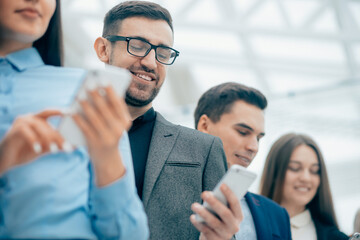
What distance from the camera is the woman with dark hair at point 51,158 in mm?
863

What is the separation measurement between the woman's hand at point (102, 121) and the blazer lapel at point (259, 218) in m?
1.52

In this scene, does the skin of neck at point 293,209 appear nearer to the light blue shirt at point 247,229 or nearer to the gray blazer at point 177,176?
the light blue shirt at point 247,229

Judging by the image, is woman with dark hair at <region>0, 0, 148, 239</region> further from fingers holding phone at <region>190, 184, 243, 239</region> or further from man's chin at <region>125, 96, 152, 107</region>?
man's chin at <region>125, 96, 152, 107</region>

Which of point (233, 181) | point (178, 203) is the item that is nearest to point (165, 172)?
point (178, 203)

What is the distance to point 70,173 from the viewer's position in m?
0.97

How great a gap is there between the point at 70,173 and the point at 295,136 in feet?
9.20

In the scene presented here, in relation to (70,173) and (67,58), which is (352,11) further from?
(70,173)

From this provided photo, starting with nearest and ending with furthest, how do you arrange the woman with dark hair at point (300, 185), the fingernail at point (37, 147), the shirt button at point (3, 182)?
the fingernail at point (37, 147) → the shirt button at point (3, 182) → the woman with dark hair at point (300, 185)

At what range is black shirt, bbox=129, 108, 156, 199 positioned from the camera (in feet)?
6.08

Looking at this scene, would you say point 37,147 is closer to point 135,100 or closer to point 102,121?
point 102,121

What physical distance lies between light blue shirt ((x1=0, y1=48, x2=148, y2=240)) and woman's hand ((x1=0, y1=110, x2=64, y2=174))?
0.03 m

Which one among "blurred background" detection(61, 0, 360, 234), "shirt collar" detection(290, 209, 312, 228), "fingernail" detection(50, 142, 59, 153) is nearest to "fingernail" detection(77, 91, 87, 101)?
"fingernail" detection(50, 142, 59, 153)

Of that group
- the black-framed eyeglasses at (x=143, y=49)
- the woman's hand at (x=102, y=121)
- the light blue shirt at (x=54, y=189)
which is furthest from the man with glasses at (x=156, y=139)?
the woman's hand at (x=102, y=121)

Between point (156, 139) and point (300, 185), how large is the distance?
5.62 feet
